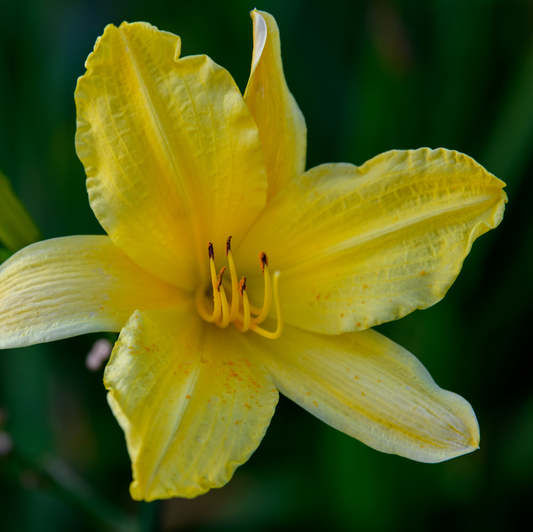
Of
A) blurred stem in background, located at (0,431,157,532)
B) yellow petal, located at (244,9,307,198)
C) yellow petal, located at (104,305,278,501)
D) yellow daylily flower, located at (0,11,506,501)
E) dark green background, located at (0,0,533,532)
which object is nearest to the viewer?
yellow petal, located at (104,305,278,501)

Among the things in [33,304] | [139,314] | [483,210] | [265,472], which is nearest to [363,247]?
[483,210]

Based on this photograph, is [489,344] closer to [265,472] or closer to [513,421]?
[513,421]

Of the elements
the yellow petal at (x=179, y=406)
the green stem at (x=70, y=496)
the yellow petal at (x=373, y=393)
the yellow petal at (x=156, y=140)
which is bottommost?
the green stem at (x=70, y=496)

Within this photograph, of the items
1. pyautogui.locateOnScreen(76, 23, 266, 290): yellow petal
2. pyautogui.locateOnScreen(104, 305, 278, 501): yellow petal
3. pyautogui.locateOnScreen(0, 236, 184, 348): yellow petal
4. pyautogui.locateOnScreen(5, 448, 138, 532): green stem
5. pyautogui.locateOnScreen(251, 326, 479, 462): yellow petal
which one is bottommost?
pyautogui.locateOnScreen(5, 448, 138, 532): green stem

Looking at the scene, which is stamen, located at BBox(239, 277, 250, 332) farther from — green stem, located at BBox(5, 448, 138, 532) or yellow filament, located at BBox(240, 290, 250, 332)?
green stem, located at BBox(5, 448, 138, 532)

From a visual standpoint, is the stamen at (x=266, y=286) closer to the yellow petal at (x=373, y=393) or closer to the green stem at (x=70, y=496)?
the yellow petal at (x=373, y=393)

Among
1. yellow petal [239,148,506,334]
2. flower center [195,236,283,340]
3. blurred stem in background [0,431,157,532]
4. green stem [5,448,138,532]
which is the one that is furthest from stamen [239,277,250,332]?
green stem [5,448,138,532]

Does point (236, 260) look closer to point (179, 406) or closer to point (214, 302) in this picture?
point (214, 302)

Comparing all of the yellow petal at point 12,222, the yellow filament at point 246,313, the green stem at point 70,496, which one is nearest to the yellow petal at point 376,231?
the yellow filament at point 246,313
